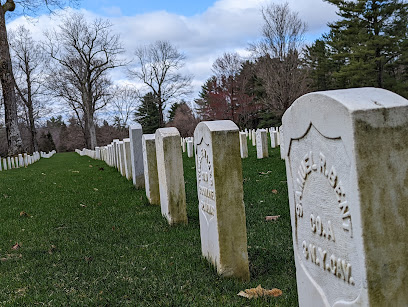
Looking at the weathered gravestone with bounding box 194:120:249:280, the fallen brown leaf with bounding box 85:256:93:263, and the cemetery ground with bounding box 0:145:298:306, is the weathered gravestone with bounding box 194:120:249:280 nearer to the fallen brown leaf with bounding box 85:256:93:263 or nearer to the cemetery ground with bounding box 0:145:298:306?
the cemetery ground with bounding box 0:145:298:306

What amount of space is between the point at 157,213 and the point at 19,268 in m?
2.71

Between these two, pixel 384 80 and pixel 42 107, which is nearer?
pixel 384 80

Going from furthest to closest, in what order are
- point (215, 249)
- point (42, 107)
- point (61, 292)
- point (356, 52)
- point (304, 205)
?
1. point (42, 107)
2. point (356, 52)
3. point (215, 249)
4. point (61, 292)
5. point (304, 205)

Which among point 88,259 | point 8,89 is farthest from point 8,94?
point 88,259

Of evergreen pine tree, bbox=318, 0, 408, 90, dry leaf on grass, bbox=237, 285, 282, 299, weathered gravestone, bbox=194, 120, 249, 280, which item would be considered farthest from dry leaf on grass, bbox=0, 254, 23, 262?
evergreen pine tree, bbox=318, 0, 408, 90

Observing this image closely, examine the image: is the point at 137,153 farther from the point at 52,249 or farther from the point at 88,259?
the point at 88,259

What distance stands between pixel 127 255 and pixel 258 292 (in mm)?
1873

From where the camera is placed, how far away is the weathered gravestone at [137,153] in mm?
9789

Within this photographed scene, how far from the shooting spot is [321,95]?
6.60 feet

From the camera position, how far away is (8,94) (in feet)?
72.4

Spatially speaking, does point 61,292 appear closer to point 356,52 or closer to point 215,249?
point 215,249

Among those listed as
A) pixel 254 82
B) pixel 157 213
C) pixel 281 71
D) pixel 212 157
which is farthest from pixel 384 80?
pixel 212 157

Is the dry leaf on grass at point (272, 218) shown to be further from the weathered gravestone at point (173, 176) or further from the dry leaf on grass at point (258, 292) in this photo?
the dry leaf on grass at point (258, 292)

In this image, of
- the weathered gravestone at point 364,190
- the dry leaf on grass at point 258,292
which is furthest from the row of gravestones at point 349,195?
the dry leaf on grass at point 258,292
